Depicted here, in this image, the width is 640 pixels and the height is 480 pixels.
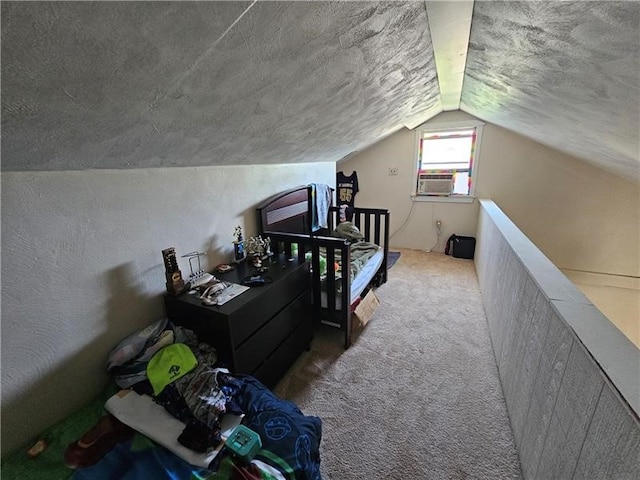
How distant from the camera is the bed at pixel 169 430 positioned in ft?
3.18

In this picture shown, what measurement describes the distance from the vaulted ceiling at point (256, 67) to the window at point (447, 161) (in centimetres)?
199

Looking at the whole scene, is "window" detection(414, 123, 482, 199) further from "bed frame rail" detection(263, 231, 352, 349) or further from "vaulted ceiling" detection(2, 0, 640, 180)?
"bed frame rail" detection(263, 231, 352, 349)

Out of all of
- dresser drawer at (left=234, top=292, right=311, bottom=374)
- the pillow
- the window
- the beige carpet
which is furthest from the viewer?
the window

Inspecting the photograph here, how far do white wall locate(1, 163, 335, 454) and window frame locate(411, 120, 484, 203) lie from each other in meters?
3.43

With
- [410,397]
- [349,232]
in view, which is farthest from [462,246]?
[410,397]

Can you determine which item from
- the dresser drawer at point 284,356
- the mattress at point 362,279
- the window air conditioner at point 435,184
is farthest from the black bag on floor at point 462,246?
the dresser drawer at point 284,356

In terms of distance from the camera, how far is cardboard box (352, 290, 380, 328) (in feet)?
7.49

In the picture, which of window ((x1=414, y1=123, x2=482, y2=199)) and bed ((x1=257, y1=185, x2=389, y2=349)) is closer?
bed ((x1=257, y1=185, x2=389, y2=349))

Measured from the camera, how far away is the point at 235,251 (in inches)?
81.4

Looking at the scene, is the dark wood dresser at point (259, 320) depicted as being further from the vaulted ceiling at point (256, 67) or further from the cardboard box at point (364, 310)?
the vaulted ceiling at point (256, 67)

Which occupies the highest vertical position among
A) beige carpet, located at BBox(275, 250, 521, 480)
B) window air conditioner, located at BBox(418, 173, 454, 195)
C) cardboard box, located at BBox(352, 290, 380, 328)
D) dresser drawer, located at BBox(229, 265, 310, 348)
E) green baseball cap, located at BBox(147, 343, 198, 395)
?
window air conditioner, located at BBox(418, 173, 454, 195)

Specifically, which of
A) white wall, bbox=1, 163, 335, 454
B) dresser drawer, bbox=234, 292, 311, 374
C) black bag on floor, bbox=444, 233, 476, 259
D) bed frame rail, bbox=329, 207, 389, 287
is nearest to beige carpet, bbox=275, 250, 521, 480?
dresser drawer, bbox=234, 292, 311, 374

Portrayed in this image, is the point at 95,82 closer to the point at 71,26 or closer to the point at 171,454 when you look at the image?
the point at 71,26

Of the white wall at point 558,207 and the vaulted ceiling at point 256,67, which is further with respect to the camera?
the white wall at point 558,207
